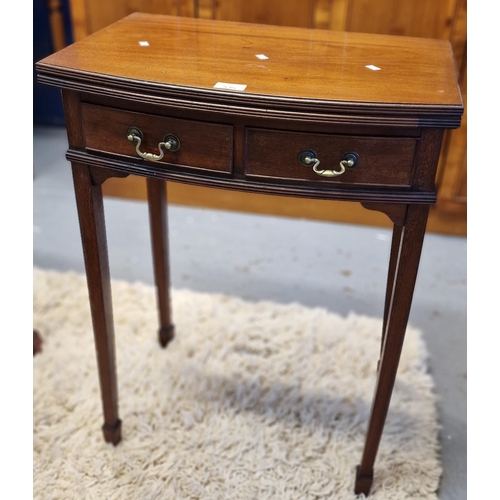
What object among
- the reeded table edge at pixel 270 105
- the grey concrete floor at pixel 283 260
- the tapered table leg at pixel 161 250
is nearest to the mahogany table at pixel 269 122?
the reeded table edge at pixel 270 105

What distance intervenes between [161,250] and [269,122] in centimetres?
59

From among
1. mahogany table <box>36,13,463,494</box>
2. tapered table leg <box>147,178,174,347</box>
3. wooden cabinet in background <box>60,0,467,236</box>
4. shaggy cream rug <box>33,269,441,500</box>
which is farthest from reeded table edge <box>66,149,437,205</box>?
wooden cabinet in background <box>60,0,467,236</box>

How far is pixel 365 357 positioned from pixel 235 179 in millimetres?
713

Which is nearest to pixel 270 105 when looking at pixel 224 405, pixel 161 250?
pixel 161 250

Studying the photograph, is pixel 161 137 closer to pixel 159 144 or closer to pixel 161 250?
pixel 159 144

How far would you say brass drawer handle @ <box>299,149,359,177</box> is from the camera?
2.76ft

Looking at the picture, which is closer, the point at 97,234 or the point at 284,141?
the point at 284,141

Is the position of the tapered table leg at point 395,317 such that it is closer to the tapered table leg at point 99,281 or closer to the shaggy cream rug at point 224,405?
the shaggy cream rug at point 224,405

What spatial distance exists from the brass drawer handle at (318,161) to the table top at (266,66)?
0.24 ft

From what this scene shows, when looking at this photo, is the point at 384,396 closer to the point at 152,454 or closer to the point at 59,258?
the point at 152,454

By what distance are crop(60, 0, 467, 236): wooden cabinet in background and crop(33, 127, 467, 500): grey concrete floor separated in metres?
0.06

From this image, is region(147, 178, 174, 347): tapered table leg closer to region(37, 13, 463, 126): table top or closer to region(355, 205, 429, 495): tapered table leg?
region(37, 13, 463, 126): table top

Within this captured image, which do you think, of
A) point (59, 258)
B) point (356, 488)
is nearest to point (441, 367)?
point (356, 488)

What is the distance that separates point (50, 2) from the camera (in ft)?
7.56
